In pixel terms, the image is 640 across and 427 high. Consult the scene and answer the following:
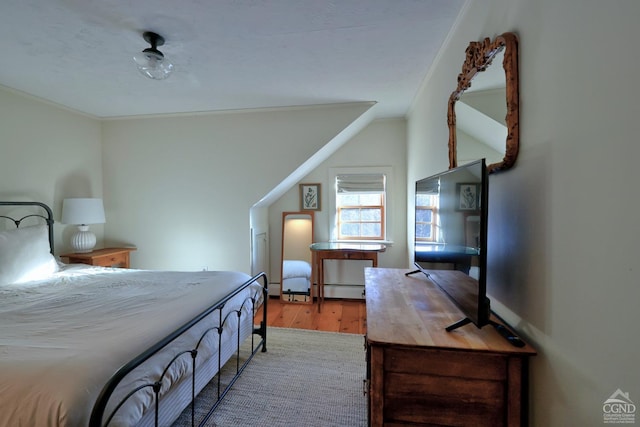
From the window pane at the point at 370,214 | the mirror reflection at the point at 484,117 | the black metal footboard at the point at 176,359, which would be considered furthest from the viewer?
the window pane at the point at 370,214

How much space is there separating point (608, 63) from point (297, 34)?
165 centimetres

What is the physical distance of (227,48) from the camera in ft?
6.50

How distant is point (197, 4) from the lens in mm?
1526

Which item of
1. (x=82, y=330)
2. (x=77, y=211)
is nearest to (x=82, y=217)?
(x=77, y=211)

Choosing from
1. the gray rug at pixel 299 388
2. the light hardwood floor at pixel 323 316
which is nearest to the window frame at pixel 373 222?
the light hardwood floor at pixel 323 316

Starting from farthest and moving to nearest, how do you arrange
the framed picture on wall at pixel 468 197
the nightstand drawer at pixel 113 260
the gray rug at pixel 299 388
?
the nightstand drawer at pixel 113 260, the gray rug at pixel 299 388, the framed picture on wall at pixel 468 197

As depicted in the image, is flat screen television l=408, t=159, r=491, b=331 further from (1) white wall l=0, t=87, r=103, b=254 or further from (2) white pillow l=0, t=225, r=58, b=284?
(1) white wall l=0, t=87, r=103, b=254

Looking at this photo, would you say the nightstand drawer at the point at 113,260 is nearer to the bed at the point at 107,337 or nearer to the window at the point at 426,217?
the bed at the point at 107,337

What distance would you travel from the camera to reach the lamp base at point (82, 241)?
315 cm

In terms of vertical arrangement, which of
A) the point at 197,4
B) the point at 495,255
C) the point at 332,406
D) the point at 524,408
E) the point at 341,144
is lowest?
the point at 332,406

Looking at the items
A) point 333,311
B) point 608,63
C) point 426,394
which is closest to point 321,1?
point 608,63

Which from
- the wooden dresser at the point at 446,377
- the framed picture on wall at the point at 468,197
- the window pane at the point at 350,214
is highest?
the framed picture on wall at the point at 468,197

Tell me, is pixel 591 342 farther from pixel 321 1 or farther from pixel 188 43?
pixel 188 43

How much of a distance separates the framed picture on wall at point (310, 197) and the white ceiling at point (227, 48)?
1.21 metres
